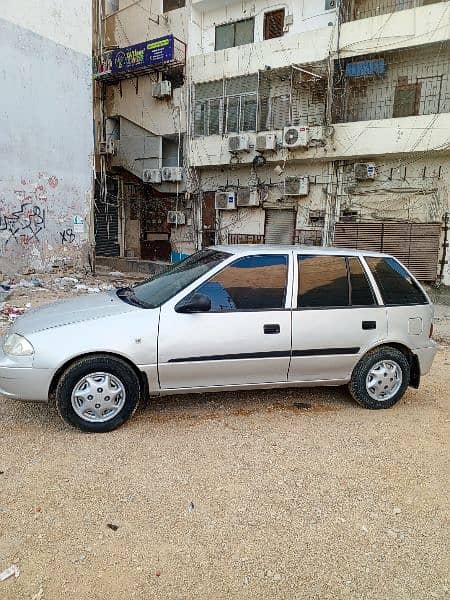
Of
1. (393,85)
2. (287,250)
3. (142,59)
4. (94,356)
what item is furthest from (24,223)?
(393,85)

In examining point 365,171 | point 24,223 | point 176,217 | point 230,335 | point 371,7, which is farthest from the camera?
point 176,217

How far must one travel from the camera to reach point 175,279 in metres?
3.96

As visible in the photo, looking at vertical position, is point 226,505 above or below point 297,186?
below

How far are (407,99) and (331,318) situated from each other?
1261 centimetres

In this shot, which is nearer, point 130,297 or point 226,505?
point 226,505

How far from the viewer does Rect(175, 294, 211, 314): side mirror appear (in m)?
3.49

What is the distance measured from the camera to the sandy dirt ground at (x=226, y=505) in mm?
2119

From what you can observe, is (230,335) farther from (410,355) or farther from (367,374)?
(410,355)

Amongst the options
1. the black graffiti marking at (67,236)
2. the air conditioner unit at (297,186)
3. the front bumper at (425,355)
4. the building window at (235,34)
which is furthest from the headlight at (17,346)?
the building window at (235,34)

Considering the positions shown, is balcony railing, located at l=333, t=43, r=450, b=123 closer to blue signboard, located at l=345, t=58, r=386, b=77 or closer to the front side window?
blue signboard, located at l=345, t=58, r=386, b=77

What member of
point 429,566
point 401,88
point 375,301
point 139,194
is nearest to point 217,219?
point 139,194

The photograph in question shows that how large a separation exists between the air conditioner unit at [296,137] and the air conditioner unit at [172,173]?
187 inches

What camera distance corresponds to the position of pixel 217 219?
1706 cm

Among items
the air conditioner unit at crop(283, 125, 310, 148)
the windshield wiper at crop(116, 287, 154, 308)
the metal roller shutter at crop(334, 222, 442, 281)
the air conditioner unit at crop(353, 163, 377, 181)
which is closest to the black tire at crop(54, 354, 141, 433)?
the windshield wiper at crop(116, 287, 154, 308)
